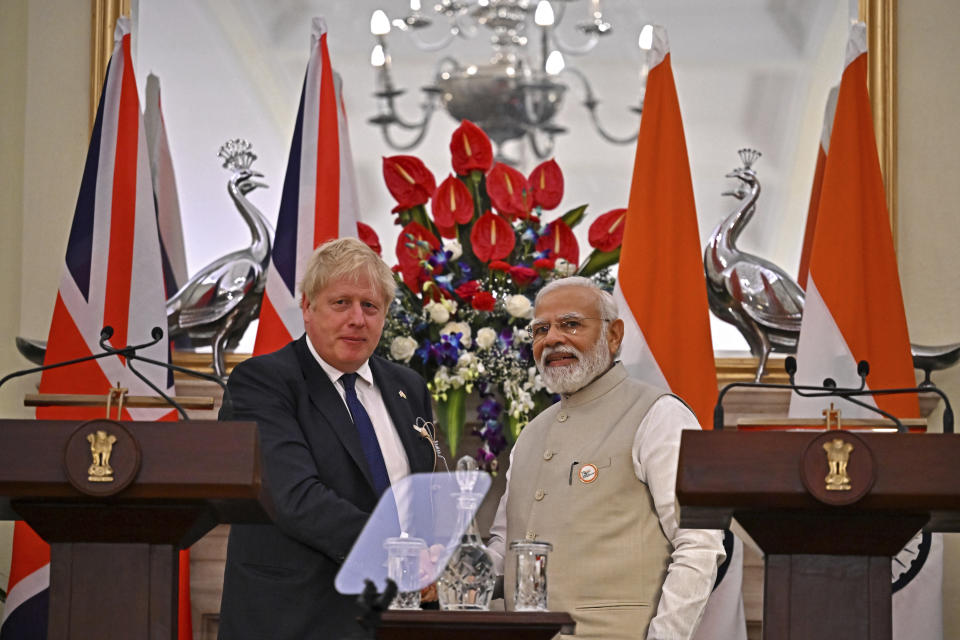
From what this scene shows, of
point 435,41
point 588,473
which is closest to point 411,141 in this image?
point 435,41

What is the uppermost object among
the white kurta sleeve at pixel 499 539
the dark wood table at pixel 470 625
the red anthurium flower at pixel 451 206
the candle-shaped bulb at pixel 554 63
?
the candle-shaped bulb at pixel 554 63

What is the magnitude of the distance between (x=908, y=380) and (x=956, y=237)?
75cm

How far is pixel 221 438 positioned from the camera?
213 cm

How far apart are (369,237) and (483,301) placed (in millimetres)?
536

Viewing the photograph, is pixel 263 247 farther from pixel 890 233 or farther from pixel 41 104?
pixel 890 233

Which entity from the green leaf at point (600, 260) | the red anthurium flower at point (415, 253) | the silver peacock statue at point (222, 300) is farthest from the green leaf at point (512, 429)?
the silver peacock statue at point (222, 300)

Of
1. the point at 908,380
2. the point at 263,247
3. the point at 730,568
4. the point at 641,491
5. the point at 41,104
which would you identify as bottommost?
the point at 730,568

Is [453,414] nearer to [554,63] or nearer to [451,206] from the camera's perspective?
[451,206]

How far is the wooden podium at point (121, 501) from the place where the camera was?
212 cm

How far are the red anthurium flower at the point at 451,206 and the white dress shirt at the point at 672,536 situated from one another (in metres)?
1.23

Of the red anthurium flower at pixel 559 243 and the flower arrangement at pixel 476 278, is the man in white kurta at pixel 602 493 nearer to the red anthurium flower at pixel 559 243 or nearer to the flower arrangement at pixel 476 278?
the flower arrangement at pixel 476 278

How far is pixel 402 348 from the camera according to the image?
3867mm

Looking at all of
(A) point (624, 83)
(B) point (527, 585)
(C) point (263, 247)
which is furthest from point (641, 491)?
(A) point (624, 83)

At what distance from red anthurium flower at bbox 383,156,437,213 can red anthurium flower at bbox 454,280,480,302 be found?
0.35 meters
